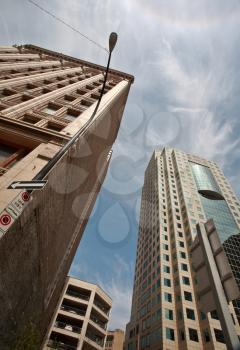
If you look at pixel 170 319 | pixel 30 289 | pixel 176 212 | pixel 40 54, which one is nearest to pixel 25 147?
pixel 30 289

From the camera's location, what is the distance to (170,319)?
42.1m

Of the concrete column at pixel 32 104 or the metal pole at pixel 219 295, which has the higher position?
the concrete column at pixel 32 104

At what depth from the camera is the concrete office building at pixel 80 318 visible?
115ft

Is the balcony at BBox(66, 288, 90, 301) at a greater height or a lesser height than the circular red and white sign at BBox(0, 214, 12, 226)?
greater

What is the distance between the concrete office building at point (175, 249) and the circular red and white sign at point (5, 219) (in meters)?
42.6

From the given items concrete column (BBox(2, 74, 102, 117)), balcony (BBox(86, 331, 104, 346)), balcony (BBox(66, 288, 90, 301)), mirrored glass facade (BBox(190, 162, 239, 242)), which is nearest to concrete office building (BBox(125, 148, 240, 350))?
mirrored glass facade (BBox(190, 162, 239, 242))

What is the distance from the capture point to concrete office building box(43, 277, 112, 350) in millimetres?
35050

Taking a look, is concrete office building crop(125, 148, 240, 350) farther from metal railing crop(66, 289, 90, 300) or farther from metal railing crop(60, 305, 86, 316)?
metal railing crop(66, 289, 90, 300)

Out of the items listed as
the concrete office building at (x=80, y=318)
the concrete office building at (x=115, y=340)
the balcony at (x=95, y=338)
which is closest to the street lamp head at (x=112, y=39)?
the concrete office building at (x=80, y=318)

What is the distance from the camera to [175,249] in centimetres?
5406

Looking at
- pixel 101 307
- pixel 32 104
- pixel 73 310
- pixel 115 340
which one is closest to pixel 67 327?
pixel 73 310

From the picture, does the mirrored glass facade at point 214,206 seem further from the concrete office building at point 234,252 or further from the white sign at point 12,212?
the white sign at point 12,212

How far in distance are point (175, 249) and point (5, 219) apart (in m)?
54.7

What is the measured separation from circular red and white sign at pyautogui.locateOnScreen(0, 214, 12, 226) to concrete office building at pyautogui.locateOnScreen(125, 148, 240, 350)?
42.6 meters
